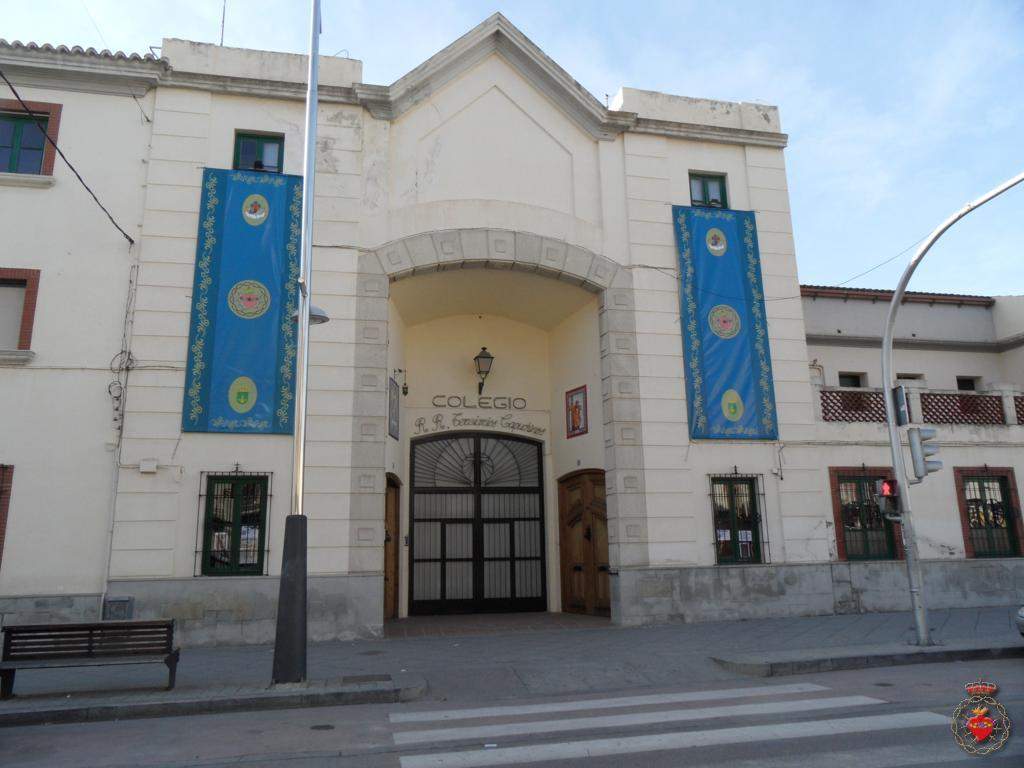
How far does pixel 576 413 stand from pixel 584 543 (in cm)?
271

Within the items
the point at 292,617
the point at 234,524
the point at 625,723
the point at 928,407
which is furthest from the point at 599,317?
the point at 625,723

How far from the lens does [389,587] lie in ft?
51.6

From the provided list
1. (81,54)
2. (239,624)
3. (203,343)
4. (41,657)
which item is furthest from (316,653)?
(81,54)

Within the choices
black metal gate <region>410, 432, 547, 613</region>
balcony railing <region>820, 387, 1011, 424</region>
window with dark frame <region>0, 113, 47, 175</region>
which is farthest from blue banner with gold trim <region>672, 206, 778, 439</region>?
window with dark frame <region>0, 113, 47, 175</region>

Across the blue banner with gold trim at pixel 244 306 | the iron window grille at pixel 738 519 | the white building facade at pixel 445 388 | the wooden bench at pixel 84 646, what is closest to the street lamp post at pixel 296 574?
the wooden bench at pixel 84 646

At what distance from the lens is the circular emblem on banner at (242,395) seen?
13469 millimetres

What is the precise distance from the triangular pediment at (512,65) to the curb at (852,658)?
10781 mm

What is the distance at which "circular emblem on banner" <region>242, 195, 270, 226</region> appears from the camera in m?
14.3

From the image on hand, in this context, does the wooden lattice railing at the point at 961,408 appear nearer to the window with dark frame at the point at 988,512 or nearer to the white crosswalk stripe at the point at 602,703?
the window with dark frame at the point at 988,512

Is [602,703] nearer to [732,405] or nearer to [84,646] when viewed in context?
[84,646]

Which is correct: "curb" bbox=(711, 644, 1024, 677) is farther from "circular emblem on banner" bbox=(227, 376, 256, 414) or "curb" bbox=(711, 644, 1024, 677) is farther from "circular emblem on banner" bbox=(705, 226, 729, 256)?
"circular emblem on banner" bbox=(227, 376, 256, 414)

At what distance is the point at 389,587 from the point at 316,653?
4.13 metres

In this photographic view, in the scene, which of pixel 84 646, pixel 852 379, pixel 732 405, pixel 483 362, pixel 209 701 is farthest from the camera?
pixel 852 379

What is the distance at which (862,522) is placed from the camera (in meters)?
15.9
